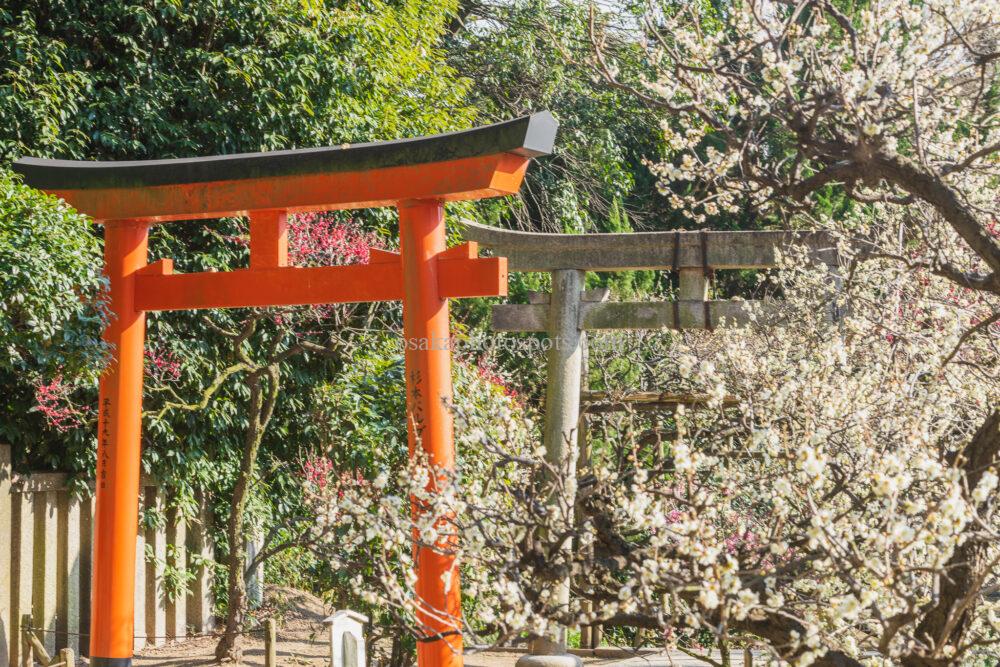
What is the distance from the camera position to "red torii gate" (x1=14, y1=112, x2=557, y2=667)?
4832 mm

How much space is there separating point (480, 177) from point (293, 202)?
1.07m

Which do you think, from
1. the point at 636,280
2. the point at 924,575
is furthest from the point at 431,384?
the point at 636,280

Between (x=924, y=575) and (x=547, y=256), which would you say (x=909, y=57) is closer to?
(x=924, y=575)

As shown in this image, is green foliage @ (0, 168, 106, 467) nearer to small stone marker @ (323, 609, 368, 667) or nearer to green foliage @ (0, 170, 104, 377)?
green foliage @ (0, 170, 104, 377)

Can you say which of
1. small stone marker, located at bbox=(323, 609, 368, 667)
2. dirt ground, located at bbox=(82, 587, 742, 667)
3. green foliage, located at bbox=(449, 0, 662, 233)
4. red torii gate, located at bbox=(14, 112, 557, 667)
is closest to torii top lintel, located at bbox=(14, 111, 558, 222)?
red torii gate, located at bbox=(14, 112, 557, 667)

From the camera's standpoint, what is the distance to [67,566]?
6652mm

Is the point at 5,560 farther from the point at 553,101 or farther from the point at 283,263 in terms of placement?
the point at 553,101

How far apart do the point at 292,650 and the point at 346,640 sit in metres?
3.92

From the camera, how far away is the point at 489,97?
11.8 m

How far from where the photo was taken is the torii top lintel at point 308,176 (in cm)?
477

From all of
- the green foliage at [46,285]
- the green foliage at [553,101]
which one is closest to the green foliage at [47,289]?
the green foliage at [46,285]

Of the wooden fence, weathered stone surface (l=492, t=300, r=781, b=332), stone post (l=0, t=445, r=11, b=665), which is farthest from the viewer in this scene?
weathered stone surface (l=492, t=300, r=781, b=332)

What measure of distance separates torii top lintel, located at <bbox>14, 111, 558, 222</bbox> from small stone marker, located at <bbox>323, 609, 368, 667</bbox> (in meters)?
1.93

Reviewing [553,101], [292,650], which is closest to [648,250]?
[292,650]
